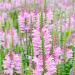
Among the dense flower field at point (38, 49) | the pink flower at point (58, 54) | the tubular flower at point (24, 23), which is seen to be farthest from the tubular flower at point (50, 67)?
the tubular flower at point (24, 23)

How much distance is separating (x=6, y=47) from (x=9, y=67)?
22cm

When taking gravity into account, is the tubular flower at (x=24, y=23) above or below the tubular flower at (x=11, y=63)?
above

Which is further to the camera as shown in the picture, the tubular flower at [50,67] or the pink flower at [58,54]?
the pink flower at [58,54]

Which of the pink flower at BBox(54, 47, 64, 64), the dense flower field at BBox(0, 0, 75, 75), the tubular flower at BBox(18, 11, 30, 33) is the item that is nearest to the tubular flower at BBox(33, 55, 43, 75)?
the dense flower field at BBox(0, 0, 75, 75)

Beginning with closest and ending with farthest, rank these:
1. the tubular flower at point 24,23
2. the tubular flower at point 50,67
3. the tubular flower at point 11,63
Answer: the tubular flower at point 50,67, the tubular flower at point 11,63, the tubular flower at point 24,23

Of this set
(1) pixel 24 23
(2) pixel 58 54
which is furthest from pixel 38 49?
(1) pixel 24 23

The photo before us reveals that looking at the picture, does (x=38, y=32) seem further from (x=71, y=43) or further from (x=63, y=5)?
(x=63, y=5)

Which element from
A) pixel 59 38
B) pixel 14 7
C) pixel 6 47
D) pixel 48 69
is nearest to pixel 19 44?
pixel 6 47

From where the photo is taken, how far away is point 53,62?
1.36 m

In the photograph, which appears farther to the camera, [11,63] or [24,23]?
[24,23]

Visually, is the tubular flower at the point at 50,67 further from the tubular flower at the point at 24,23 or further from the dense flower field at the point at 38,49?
the tubular flower at the point at 24,23

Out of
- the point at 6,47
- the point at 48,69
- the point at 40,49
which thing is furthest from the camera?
the point at 6,47

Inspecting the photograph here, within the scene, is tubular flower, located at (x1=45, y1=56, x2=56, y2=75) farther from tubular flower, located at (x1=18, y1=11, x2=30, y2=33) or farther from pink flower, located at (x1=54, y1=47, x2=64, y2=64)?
tubular flower, located at (x1=18, y1=11, x2=30, y2=33)

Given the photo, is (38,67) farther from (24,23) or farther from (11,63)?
(24,23)
